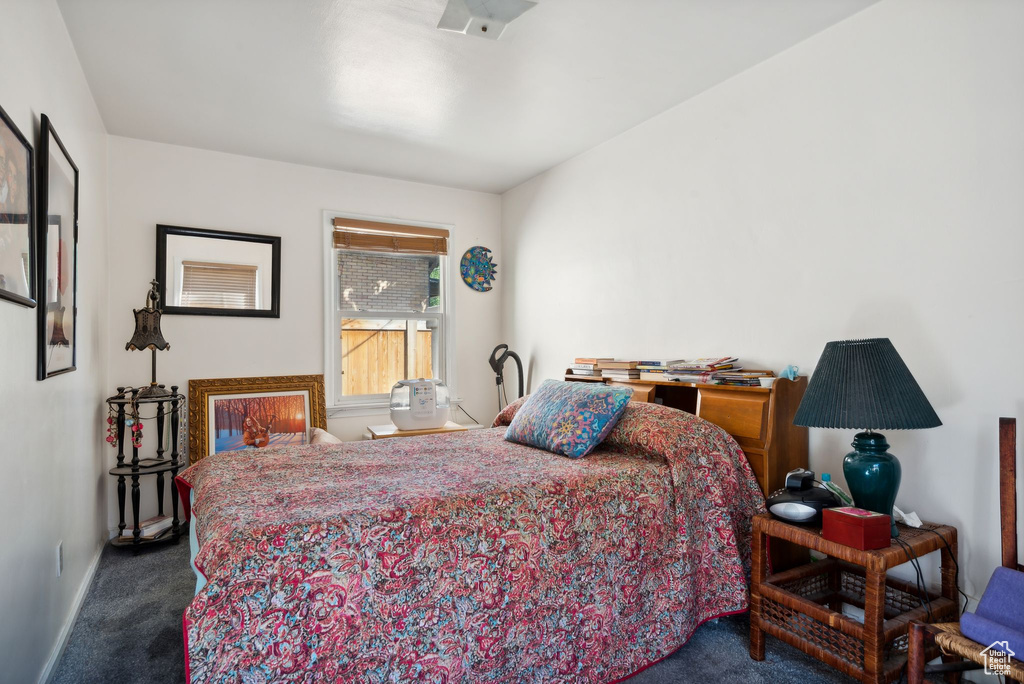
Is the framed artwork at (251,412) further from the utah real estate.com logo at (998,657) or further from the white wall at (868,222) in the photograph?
the utah real estate.com logo at (998,657)

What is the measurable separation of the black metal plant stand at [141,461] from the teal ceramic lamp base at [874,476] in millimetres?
3567

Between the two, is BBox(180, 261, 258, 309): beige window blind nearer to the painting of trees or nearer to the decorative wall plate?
the painting of trees

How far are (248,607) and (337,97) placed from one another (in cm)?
257

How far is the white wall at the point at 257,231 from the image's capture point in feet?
11.7

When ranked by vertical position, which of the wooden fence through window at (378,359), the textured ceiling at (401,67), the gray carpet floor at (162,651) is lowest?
the gray carpet floor at (162,651)

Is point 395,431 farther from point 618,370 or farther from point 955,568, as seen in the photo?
point 955,568

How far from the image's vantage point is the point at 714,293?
2.90 m

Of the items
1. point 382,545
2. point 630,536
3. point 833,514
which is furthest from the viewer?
point 630,536

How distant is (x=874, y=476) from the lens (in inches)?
74.7

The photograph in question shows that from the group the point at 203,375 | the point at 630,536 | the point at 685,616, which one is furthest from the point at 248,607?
the point at 203,375

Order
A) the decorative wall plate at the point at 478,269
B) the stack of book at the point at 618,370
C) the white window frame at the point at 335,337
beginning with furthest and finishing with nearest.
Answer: the decorative wall plate at the point at 478,269, the white window frame at the point at 335,337, the stack of book at the point at 618,370

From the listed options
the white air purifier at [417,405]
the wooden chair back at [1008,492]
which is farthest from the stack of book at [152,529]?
the wooden chair back at [1008,492]

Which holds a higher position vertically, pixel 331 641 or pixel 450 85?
pixel 450 85

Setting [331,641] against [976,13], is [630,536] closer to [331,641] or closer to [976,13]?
[331,641]
